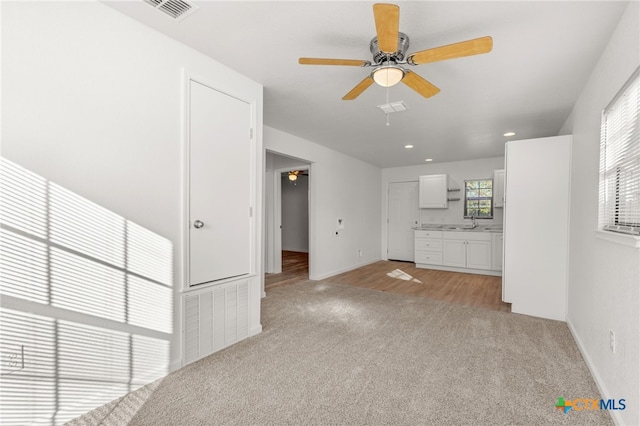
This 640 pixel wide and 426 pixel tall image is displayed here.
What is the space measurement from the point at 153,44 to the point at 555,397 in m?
3.64

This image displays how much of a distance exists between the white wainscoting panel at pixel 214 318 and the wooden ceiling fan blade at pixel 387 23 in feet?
7.20

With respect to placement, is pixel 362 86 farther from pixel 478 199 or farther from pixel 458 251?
pixel 478 199

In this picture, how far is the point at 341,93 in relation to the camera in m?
2.97

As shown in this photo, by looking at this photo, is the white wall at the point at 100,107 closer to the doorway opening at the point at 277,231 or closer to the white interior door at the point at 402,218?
the doorway opening at the point at 277,231

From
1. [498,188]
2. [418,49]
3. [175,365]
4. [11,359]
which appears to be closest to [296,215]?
[498,188]

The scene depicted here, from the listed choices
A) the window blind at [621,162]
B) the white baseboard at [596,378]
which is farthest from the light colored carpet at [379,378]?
the window blind at [621,162]

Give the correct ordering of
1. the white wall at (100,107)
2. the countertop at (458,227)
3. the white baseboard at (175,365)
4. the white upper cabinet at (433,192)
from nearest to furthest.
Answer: the white wall at (100,107) → the white baseboard at (175,365) → the countertop at (458,227) → the white upper cabinet at (433,192)

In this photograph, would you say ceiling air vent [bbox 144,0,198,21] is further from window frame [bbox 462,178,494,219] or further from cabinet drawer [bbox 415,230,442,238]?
window frame [bbox 462,178,494,219]

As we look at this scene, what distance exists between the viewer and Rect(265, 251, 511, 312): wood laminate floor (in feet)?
13.3

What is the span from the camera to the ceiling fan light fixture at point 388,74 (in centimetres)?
196

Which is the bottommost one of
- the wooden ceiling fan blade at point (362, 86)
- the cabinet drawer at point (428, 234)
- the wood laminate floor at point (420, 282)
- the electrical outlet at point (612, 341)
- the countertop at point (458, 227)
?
the wood laminate floor at point (420, 282)

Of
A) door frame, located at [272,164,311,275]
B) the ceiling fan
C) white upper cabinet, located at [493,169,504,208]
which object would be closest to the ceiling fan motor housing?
the ceiling fan

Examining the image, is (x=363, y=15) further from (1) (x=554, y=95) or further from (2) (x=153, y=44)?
(1) (x=554, y=95)

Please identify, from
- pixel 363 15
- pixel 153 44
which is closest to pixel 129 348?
pixel 153 44
